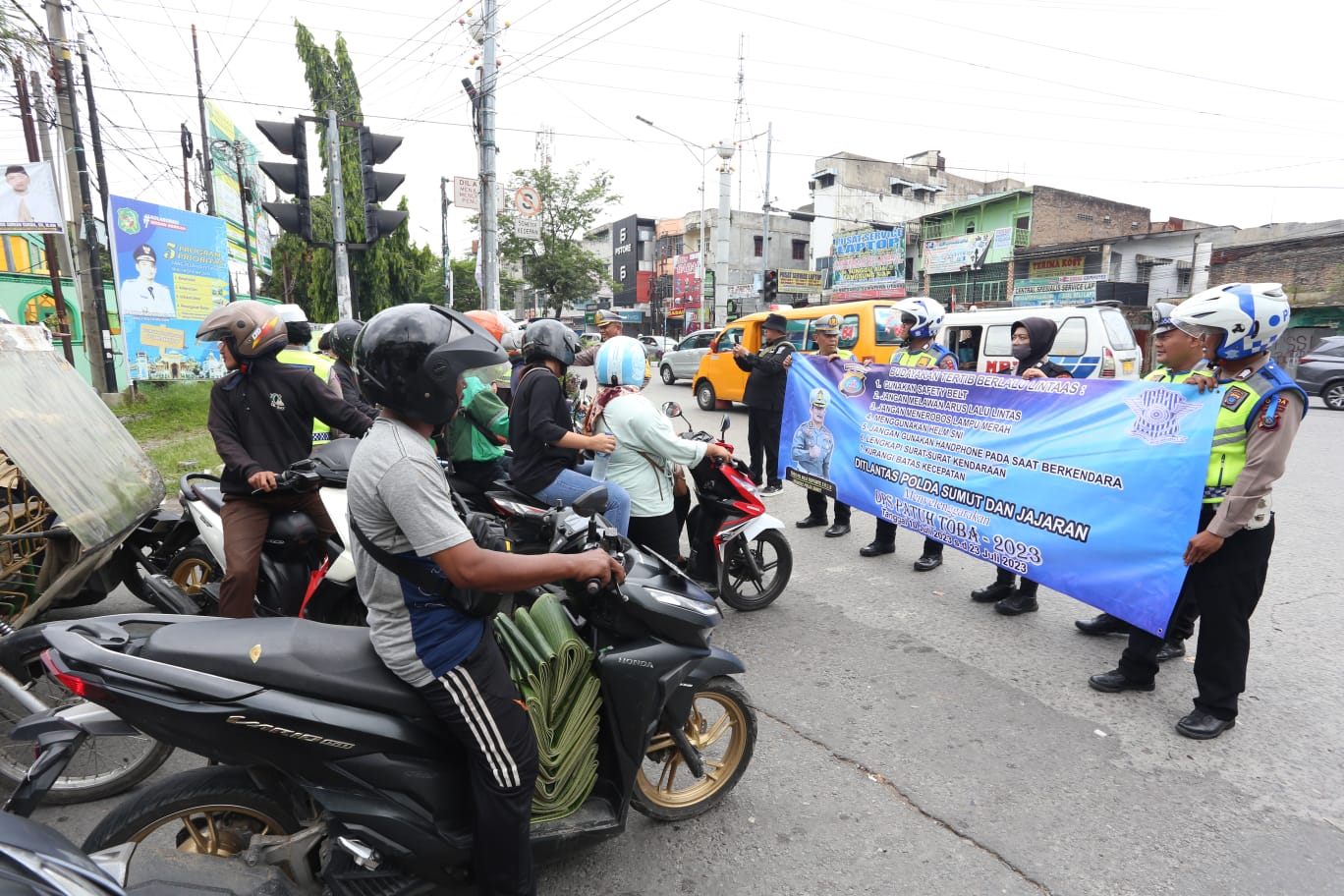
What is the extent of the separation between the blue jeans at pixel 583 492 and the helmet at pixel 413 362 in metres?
2.01

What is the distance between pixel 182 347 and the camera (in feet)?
47.3

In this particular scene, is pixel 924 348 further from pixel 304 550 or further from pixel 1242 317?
pixel 304 550

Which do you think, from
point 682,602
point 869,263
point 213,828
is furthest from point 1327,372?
point 869,263

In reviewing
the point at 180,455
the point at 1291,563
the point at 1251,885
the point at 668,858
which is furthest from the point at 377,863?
the point at 180,455

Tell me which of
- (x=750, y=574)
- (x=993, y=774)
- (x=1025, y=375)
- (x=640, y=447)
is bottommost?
(x=993, y=774)

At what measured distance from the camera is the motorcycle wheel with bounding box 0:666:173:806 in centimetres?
269

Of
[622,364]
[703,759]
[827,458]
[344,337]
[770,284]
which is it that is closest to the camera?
[703,759]

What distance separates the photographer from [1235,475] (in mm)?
3225

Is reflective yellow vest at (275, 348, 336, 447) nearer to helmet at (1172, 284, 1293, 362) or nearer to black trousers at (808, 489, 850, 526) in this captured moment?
black trousers at (808, 489, 850, 526)

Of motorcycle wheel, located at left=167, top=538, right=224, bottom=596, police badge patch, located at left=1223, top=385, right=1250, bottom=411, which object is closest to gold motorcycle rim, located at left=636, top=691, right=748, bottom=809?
police badge patch, located at left=1223, top=385, right=1250, bottom=411

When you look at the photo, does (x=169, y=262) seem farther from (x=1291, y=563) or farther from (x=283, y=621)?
(x=1291, y=563)

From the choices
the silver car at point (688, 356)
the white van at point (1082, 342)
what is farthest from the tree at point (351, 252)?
the white van at point (1082, 342)

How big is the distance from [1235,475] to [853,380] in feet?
8.83

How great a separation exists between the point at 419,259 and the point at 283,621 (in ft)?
111
